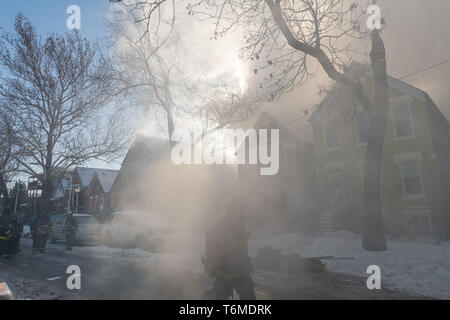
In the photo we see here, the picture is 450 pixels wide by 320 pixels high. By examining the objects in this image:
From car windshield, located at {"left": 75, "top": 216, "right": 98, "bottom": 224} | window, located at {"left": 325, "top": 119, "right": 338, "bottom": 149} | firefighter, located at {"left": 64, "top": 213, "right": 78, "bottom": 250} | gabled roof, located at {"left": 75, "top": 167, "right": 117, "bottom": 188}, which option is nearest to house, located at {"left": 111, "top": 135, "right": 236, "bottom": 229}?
car windshield, located at {"left": 75, "top": 216, "right": 98, "bottom": 224}

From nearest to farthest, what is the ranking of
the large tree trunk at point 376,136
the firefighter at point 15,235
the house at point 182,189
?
the large tree trunk at point 376,136
the firefighter at point 15,235
the house at point 182,189

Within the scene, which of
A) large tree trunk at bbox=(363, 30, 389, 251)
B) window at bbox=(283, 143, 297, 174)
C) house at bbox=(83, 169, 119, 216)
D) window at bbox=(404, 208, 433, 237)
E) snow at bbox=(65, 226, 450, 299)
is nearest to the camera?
snow at bbox=(65, 226, 450, 299)

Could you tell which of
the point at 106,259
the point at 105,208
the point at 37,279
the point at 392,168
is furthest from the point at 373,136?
the point at 105,208

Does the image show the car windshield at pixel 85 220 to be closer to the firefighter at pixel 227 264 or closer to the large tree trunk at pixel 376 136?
the firefighter at pixel 227 264

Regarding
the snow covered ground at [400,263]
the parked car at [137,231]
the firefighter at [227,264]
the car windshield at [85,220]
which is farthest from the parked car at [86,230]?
the firefighter at [227,264]

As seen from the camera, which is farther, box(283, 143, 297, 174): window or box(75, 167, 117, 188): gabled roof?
box(75, 167, 117, 188): gabled roof

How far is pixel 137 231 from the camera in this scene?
12328mm

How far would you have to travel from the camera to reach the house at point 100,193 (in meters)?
32.2

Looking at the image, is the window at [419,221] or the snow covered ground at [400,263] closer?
the snow covered ground at [400,263]

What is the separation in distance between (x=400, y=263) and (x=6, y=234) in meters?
13.8

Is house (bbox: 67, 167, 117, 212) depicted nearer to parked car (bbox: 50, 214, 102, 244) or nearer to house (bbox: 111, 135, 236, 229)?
house (bbox: 111, 135, 236, 229)

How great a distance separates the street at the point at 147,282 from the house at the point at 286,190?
10.4m

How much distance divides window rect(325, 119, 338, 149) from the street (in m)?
11.2

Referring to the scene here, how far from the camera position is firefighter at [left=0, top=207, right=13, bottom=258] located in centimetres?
1066
